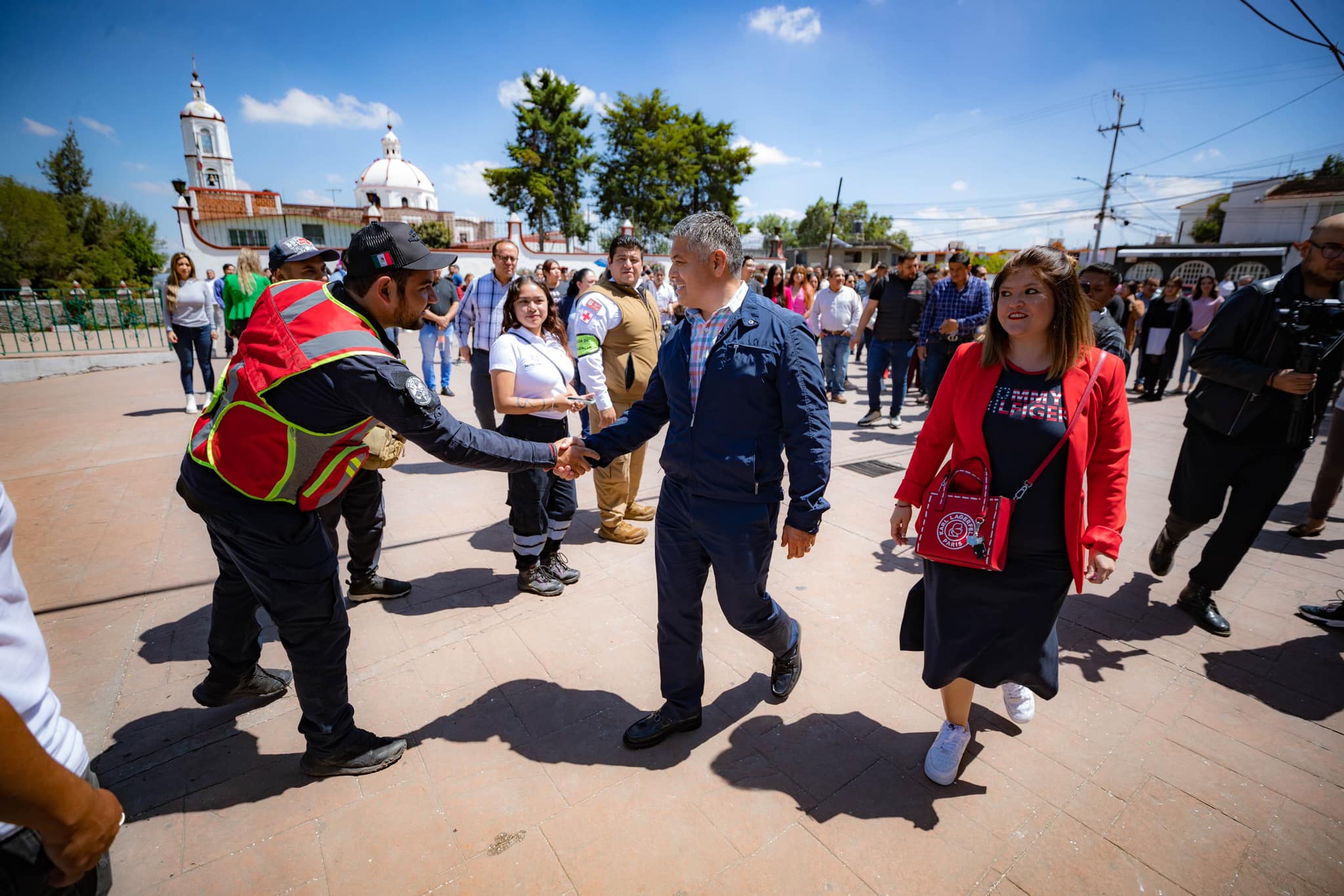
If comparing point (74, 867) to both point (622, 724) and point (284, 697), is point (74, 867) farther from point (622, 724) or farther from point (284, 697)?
point (284, 697)

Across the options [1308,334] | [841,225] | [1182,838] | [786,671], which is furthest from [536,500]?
[841,225]

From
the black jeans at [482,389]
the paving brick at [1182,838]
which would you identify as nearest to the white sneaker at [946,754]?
the paving brick at [1182,838]

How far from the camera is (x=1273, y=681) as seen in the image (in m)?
3.06

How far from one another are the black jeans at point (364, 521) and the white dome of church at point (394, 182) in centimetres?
5967

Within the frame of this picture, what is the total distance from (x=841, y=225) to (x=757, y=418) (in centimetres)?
11256

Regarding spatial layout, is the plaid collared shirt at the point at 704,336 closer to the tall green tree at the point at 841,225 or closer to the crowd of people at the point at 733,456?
the crowd of people at the point at 733,456

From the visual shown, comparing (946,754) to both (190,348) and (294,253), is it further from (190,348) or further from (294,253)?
(190,348)

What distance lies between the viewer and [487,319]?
5.80 meters

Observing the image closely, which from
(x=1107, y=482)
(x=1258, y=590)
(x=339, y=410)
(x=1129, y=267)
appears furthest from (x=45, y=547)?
(x=1129, y=267)

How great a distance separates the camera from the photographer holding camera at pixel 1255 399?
9.93 ft

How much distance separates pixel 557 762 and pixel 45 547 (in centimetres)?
441

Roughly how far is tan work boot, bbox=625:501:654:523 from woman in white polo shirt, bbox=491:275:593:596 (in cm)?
110

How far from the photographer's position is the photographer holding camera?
9.93 feet

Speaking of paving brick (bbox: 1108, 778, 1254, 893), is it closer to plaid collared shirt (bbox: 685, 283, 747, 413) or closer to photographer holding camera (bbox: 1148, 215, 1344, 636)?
photographer holding camera (bbox: 1148, 215, 1344, 636)
